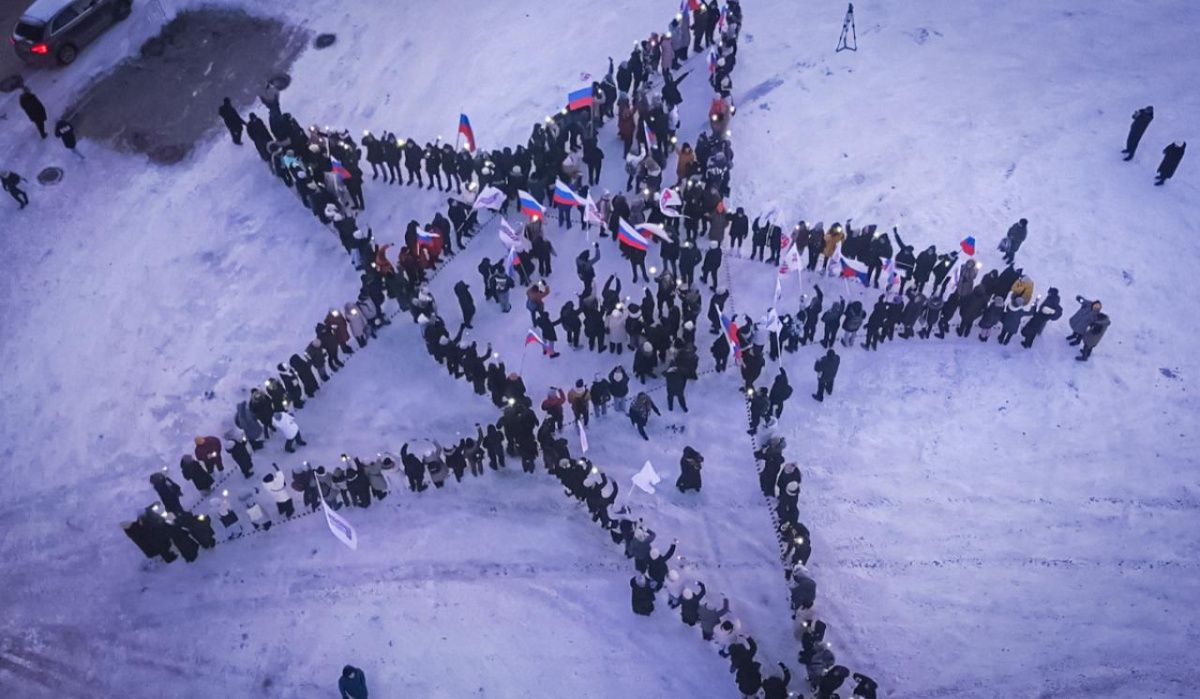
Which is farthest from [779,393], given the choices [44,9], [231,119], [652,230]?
[44,9]

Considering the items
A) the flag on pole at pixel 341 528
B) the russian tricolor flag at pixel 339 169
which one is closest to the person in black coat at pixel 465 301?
the russian tricolor flag at pixel 339 169

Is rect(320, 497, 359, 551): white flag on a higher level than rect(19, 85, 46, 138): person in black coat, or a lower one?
lower

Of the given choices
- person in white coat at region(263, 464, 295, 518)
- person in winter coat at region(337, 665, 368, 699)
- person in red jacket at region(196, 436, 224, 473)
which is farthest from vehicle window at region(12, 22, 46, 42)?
person in winter coat at region(337, 665, 368, 699)

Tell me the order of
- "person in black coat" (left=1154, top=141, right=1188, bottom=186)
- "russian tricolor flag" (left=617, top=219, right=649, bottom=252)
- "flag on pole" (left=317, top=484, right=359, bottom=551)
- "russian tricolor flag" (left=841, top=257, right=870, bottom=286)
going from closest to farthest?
1. "flag on pole" (left=317, top=484, right=359, bottom=551)
2. "russian tricolor flag" (left=841, top=257, right=870, bottom=286)
3. "russian tricolor flag" (left=617, top=219, right=649, bottom=252)
4. "person in black coat" (left=1154, top=141, right=1188, bottom=186)

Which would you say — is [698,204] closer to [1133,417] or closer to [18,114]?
[1133,417]

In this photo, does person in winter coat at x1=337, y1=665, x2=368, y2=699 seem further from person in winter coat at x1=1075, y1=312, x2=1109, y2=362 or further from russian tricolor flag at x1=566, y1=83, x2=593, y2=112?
person in winter coat at x1=1075, y1=312, x2=1109, y2=362

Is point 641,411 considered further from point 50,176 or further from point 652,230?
point 50,176
